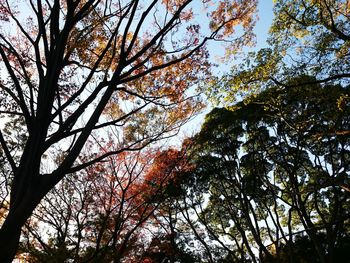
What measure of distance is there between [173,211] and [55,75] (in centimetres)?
1427

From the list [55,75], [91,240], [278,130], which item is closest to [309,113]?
[278,130]

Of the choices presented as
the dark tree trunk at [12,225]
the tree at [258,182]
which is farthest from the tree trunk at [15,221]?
the tree at [258,182]

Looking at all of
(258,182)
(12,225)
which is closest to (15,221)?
(12,225)

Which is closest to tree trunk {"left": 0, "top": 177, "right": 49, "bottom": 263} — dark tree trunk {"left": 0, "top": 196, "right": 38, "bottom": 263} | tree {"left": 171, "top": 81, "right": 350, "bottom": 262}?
dark tree trunk {"left": 0, "top": 196, "right": 38, "bottom": 263}

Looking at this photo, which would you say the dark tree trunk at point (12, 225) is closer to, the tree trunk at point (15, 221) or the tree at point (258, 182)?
the tree trunk at point (15, 221)

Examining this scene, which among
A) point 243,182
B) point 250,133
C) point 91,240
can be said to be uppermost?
point 250,133

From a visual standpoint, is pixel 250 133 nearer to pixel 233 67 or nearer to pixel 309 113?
pixel 309 113

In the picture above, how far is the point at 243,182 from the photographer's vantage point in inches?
615

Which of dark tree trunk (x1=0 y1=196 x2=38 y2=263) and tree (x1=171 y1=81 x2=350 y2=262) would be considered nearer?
dark tree trunk (x1=0 y1=196 x2=38 y2=263)

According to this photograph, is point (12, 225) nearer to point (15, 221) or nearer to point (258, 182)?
point (15, 221)

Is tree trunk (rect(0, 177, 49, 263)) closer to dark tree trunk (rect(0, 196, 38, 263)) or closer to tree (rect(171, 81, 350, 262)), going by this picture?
dark tree trunk (rect(0, 196, 38, 263))

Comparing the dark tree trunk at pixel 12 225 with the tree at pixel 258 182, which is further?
the tree at pixel 258 182

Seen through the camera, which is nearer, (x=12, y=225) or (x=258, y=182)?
(x=12, y=225)

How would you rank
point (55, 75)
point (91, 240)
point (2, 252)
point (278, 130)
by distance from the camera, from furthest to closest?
1. point (278, 130)
2. point (91, 240)
3. point (55, 75)
4. point (2, 252)
